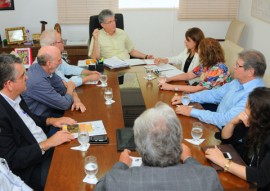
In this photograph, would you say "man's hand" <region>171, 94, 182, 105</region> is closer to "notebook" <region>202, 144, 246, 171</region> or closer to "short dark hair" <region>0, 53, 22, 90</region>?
"notebook" <region>202, 144, 246, 171</region>

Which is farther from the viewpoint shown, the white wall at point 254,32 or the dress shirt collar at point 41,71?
the white wall at point 254,32

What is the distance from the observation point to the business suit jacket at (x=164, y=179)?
1.19m

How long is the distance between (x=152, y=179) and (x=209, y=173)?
244 mm

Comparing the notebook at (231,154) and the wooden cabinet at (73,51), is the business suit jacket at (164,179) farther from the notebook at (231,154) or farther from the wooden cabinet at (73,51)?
the wooden cabinet at (73,51)

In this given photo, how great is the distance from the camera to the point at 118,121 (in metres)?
2.22

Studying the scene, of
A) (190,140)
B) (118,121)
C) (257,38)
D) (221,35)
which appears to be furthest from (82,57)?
(190,140)

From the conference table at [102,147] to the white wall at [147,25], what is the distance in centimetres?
249

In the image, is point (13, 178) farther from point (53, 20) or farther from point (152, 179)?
point (53, 20)

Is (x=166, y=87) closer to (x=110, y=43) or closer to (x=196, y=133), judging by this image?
(x=196, y=133)

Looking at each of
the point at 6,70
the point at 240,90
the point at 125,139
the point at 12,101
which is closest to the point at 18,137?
the point at 12,101

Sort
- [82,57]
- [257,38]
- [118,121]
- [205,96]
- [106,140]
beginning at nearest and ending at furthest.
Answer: [106,140], [118,121], [205,96], [257,38], [82,57]

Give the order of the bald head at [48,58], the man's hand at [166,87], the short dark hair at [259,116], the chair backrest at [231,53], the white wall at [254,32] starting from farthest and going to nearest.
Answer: the white wall at [254,32], the chair backrest at [231,53], the man's hand at [166,87], the bald head at [48,58], the short dark hair at [259,116]

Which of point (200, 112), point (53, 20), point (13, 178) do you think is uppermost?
point (53, 20)

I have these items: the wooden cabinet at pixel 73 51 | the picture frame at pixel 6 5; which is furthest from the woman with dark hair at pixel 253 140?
the picture frame at pixel 6 5
